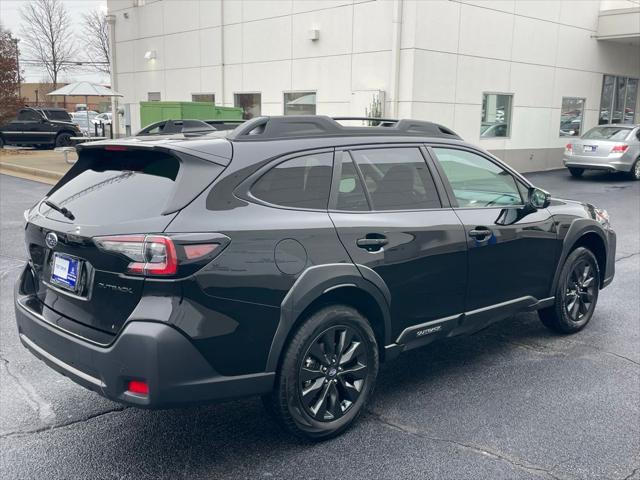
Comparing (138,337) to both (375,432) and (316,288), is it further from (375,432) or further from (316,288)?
(375,432)

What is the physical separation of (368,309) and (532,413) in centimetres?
123

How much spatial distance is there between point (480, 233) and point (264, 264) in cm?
180

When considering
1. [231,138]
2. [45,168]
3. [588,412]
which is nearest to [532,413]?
[588,412]

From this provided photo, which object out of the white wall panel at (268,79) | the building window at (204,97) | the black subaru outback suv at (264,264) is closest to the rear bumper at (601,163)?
the white wall panel at (268,79)

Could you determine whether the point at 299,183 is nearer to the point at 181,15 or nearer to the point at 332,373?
the point at 332,373

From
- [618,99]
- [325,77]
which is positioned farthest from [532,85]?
[325,77]

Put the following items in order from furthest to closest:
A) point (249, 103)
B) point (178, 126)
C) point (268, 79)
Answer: point (249, 103), point (268, 79), point (178, 126)

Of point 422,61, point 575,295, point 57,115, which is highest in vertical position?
point 422,61

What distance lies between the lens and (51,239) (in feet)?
11.3

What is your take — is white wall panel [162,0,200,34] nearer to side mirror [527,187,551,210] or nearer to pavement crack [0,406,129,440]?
side mirror [527,187,551,210]

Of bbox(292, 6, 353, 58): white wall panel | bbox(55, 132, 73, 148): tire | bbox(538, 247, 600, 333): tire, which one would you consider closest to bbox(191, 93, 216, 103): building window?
bbox(292, 6, 353, 58): white wall panel

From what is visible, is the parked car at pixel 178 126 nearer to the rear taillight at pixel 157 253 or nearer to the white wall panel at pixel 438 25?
the rear taillight at pixel 157 253

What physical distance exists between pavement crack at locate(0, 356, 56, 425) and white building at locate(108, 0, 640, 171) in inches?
459

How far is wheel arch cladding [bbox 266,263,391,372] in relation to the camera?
334cm
